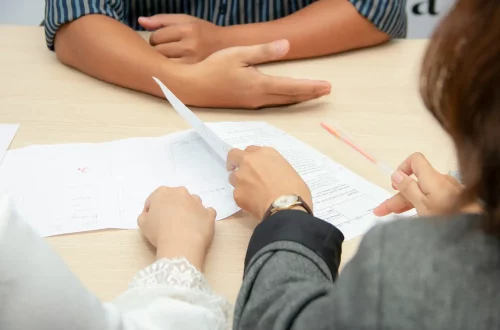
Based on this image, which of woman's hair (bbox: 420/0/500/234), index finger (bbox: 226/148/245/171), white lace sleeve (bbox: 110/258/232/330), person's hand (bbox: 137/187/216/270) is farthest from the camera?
index finger (bbox: 226/148/245/171)

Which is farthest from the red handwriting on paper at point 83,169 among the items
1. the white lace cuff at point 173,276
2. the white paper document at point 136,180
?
the white lace cuff at point 173,276

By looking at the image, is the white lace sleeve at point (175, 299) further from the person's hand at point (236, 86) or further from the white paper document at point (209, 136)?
the person's hand at point (236, 86)

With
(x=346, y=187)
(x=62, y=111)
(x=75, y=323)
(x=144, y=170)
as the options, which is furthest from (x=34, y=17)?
(x=75, y=323)

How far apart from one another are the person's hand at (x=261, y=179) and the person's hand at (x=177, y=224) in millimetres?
49

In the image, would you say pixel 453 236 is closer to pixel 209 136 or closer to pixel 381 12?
pixel 209 136

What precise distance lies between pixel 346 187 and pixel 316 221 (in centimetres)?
19

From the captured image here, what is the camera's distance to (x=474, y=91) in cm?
33

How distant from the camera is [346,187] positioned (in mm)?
785

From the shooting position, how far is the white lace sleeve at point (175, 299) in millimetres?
560

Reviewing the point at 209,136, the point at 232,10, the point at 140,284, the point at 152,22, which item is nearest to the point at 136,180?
Result: the point at 209,136

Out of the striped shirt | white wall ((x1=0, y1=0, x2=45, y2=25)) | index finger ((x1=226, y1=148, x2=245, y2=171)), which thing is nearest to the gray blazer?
index finger ((x1=226, y1=148, x2=245, y2=171))

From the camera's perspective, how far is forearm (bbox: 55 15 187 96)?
101cm

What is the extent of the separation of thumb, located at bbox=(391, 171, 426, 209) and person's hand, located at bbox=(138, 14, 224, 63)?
491 mm

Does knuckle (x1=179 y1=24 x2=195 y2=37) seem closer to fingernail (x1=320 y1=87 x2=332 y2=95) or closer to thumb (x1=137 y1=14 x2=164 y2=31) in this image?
thumb (x1=137 y1=14 x2=164 y2=31)
